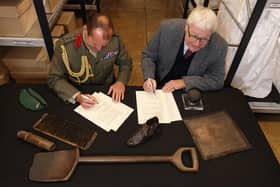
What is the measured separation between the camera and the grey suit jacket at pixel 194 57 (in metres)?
1.31

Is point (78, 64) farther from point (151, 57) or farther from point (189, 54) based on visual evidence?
point (189, 54)

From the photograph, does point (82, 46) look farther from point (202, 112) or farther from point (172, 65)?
point (202, 112)

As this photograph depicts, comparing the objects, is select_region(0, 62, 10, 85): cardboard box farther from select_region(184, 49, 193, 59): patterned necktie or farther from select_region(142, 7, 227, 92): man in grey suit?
select_region(184, 49, 193, 59): patterned necktie

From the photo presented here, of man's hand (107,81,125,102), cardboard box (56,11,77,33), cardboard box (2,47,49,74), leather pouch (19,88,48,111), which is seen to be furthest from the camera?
cardboard box (56,11,77,33)

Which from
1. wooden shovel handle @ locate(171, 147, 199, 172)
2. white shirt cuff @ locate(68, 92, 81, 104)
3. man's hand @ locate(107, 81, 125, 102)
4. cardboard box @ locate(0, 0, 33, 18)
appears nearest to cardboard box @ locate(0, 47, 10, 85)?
cardboard box @ locate(0, 0, 33, 18)

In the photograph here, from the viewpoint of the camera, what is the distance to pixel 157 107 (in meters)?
1.17

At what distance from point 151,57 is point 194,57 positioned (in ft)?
1.01

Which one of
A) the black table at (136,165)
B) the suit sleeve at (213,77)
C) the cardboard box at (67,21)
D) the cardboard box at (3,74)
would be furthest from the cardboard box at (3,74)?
the suit sleeve at (213,77)

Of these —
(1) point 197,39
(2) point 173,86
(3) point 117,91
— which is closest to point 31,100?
(3) point 117,91

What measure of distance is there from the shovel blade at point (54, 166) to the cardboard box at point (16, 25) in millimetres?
1089

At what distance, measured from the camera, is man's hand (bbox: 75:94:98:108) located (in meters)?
1.13

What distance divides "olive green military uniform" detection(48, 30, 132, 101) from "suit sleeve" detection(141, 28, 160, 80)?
13 centimetres

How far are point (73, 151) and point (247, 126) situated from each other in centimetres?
85

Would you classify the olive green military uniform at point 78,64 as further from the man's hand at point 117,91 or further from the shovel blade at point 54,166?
the shovel blade at point 54,166
